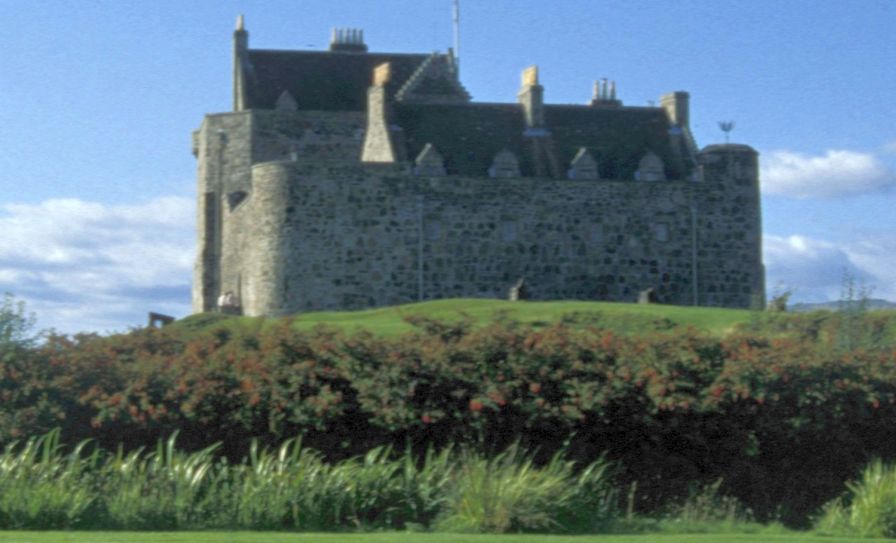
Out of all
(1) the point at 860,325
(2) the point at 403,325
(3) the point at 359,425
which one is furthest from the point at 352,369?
(2) the point at 403,325

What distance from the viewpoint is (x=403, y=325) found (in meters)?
36.4

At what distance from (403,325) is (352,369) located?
15.0 meters

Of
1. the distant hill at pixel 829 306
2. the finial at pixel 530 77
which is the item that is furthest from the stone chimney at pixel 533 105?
the distant hill at pixel 829 306

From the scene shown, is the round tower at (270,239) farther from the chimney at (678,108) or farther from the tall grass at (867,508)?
the tall grass at (867,508)

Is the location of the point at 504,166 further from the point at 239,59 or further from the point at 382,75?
the point at 239,59

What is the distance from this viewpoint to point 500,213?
55.0 m

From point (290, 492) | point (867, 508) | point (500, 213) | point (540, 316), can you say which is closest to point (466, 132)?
point (500, 213)

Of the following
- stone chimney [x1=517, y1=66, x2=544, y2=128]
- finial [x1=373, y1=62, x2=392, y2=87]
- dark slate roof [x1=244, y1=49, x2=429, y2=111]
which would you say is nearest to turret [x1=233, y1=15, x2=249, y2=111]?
dark slate roof [x1=244, y1=49, x2=429, y2=111]

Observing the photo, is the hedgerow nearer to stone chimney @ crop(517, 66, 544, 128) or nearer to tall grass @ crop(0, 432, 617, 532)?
tall grass @ crop(0, 432, 617, 532)

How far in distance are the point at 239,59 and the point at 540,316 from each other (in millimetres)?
32429

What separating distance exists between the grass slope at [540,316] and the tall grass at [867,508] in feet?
36.3

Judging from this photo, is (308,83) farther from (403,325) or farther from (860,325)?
(860,325)

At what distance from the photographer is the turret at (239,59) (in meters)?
65.9

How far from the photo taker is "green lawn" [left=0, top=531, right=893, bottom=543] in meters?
16.4
